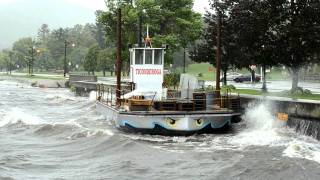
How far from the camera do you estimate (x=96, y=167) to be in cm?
1797

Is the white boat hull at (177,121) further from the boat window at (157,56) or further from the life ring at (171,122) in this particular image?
the boat window at (157,56)

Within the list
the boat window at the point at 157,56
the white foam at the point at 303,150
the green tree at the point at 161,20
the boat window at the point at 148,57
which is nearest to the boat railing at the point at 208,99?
the boat window at the point at 157,56

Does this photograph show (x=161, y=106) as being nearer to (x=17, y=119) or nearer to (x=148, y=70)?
(x=148, y=70)

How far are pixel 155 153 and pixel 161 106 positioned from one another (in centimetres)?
468

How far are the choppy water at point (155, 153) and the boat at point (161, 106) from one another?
1.64 feet

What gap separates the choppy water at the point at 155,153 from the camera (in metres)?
16.8

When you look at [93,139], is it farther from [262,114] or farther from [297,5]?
[297,5]

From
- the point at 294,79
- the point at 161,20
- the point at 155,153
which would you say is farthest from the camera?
the point at 161,20

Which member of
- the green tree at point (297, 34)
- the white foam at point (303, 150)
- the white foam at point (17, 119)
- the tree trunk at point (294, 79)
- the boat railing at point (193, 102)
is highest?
the green tree at point (297, 34)

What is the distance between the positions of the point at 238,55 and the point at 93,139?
1704 cm

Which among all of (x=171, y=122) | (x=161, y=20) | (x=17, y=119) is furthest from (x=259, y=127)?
(x=161, y=20)

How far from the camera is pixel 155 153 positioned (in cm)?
2039

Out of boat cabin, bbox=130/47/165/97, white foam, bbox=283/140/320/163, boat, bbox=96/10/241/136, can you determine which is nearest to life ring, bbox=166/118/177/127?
boat, bbox=96/10/241/136

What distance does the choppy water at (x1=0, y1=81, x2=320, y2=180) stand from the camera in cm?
1684
